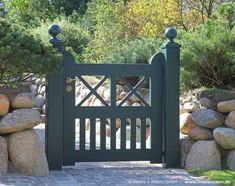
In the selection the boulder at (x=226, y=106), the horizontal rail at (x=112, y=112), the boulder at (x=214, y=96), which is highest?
the boulder at (x=214, y=96)

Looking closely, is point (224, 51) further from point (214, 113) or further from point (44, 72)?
point (44, 72)

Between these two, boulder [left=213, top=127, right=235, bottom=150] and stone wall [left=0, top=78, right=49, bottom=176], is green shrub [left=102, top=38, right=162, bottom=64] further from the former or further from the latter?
stone wall [left=0, top=78, right=49, bottom=176]

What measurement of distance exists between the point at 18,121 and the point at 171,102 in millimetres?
2168

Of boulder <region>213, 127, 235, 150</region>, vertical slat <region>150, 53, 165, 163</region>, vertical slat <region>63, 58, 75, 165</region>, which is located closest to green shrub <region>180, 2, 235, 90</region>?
vertical slat <region>150, 53, 165, 163</region>

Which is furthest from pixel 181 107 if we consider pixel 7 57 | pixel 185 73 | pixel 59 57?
pixel 7 57

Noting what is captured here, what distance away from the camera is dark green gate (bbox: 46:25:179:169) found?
249 inches

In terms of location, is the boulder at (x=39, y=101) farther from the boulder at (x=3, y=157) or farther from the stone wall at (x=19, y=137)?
the boulder at (x=3, y=157)

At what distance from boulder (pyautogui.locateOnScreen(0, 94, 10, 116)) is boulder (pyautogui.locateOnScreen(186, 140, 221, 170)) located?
2.58 meters

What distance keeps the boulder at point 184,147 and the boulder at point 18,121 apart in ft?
7.14

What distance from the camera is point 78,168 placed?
6.55 m

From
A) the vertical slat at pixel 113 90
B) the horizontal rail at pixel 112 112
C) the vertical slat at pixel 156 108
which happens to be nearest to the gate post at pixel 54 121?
the horizontal rail at pixel 112 112

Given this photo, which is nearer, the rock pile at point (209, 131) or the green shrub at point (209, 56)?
the rock pile at point (209, 131)

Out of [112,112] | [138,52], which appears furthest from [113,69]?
[138,52]

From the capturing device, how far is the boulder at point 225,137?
6262 millimetres
